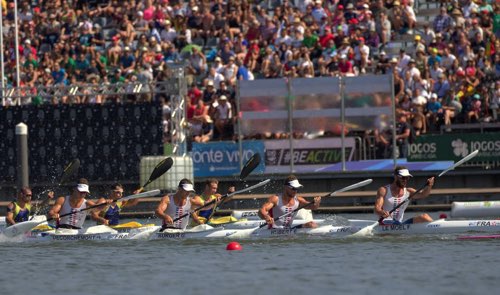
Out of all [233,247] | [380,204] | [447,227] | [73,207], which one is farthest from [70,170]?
[447,227]

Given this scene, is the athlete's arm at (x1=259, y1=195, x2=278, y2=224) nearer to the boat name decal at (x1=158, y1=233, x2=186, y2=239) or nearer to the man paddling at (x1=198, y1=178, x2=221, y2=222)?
the boat name decal at (x1=158, y1=233, x2=186, y2=239)

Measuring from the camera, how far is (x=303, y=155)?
120 ft

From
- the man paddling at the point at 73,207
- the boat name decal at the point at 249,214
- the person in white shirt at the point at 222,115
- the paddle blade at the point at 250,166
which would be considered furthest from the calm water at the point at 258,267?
the person in white shirt at the point at 222,115

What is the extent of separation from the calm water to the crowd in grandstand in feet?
31.2

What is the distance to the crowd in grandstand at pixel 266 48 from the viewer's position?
36500 mm

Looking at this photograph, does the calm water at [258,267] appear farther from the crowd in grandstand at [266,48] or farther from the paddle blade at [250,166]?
the crowd in grandstand at [266,48]

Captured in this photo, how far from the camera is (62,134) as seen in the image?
36.4 m

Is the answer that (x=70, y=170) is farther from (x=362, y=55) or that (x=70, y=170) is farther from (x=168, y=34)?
(x=168, y=34)

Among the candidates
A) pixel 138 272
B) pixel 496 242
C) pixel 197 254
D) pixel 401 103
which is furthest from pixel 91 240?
pixel 401 103

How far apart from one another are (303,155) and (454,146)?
3731 millimetres

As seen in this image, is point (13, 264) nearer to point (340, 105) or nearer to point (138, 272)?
point (138, 272)

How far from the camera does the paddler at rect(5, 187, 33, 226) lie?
97.3 ft

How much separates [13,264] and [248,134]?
12.3 m

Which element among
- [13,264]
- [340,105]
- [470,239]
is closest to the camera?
[13,264]
